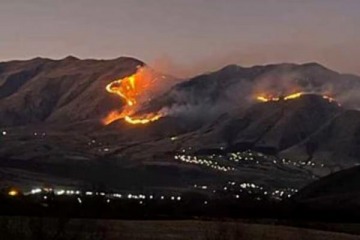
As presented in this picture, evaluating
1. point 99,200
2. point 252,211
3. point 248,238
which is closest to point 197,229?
point 248,238

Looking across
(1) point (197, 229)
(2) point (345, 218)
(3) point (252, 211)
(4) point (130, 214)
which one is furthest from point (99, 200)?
(2) point (345, 218)

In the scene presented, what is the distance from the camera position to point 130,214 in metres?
128

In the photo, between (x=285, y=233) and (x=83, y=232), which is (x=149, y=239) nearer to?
(x=285, y=233)

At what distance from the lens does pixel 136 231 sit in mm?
88500

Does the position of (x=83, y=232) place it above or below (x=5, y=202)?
below

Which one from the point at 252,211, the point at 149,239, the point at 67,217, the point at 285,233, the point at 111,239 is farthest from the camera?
the point at 252,211

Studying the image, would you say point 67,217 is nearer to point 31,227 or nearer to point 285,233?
point 31,227

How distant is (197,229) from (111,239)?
2215 centimetres

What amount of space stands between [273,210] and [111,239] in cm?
9125

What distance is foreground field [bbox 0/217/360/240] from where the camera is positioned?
4850 centimetres

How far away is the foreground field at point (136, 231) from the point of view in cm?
4850

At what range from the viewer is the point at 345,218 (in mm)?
161875

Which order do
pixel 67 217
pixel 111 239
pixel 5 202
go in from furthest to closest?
pixel 5 202 → pixel 111 239 → pixel 67 217

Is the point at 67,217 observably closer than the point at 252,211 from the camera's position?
Yes
